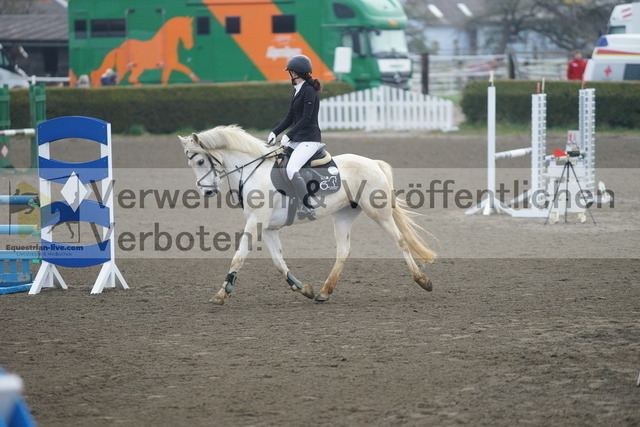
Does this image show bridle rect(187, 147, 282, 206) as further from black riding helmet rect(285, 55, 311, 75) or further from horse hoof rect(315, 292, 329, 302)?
horse hoof rect(315, 292, 329, 302)

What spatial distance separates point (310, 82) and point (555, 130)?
1662 centimetres

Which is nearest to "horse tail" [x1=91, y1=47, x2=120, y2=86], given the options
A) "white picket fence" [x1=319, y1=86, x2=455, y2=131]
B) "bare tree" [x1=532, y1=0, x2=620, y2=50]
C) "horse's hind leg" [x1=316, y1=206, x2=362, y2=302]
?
"white picket fence" [x1=319, y1=86, x2=455, y2=131]

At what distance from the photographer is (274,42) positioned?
27.4 meters

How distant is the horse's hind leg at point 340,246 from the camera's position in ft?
27.7

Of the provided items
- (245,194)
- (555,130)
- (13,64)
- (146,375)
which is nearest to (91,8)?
(13,64)

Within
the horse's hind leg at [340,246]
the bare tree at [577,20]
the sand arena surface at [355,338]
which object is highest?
the bare tree at [577,20]

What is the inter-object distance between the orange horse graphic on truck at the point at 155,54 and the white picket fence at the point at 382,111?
16.4 feet

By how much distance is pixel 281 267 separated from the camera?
8.33 m

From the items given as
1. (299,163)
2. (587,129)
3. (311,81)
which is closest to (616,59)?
(587,129)

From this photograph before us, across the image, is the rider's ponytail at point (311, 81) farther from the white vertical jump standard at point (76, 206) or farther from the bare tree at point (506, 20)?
the bare tree at point (506, 20)

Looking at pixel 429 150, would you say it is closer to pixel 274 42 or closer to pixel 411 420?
pixel 274 42

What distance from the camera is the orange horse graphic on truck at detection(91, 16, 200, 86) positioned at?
27656 millimetres

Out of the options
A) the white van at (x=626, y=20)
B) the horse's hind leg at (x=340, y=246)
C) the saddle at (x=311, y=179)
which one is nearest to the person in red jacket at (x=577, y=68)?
the white van at (x=626, y=20)

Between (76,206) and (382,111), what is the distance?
17.4 m
